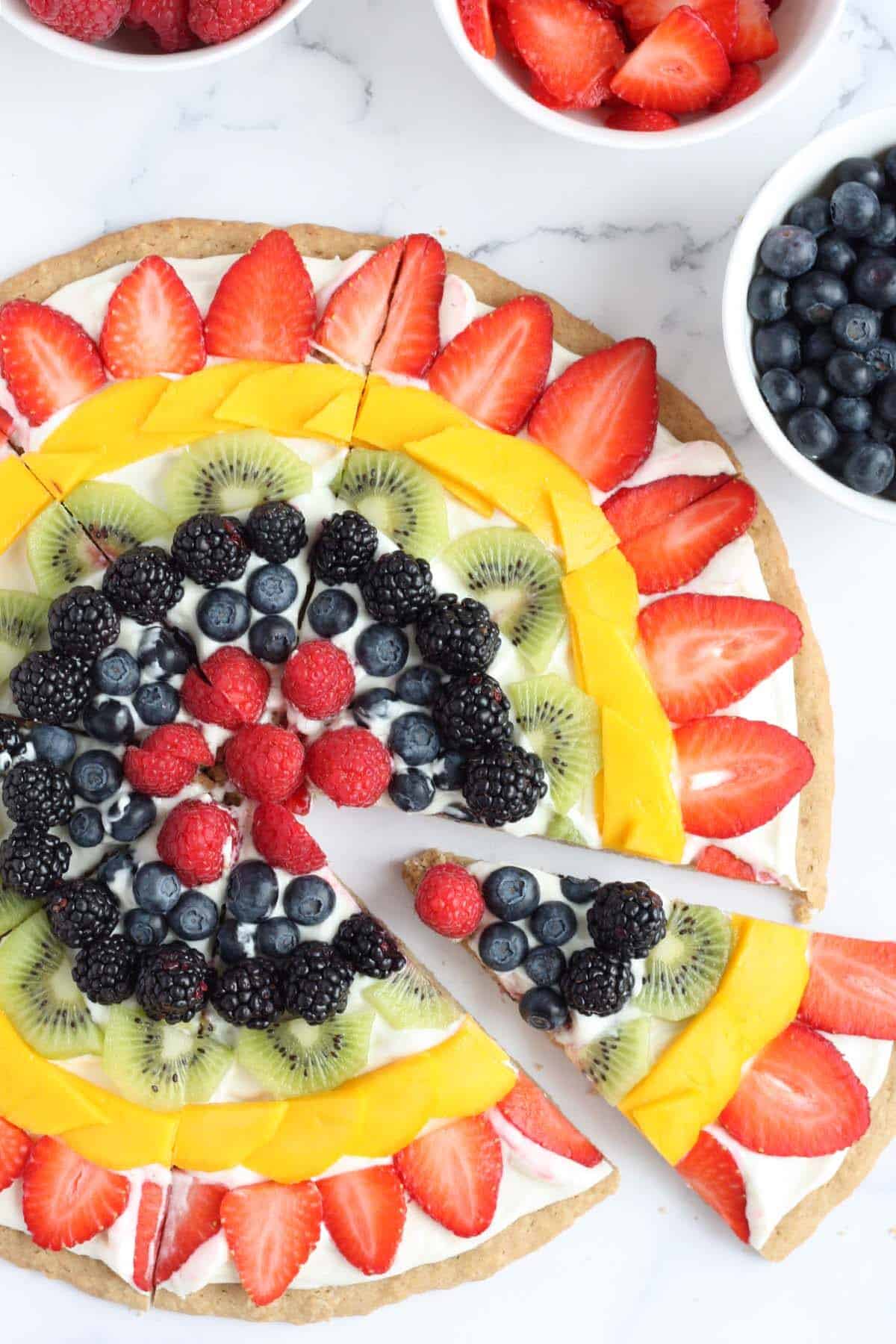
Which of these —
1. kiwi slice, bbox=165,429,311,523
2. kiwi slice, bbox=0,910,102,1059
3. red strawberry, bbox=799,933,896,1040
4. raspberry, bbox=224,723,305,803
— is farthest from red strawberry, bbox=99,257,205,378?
red strawberry, bbox=799,933,896,1040

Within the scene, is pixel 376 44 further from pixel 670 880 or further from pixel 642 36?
pixel 670 880

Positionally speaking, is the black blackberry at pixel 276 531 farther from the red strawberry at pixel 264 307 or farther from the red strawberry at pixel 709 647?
the red strawberry at pixel 709 647

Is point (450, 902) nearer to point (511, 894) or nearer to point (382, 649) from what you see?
point (511, 894)

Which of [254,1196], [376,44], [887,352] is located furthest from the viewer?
[376,44]

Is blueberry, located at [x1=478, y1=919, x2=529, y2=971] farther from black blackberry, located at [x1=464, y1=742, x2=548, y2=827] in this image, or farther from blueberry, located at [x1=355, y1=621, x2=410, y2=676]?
blueberry, located at [x1=355, y1=621, x2=410, y2=676]

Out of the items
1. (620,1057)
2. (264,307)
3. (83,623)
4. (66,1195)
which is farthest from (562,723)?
(66,1195)

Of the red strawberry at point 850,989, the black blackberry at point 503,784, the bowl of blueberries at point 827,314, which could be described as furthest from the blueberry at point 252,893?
the bowl of blueberries at point 827,314

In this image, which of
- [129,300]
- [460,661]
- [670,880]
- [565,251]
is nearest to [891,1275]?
[670,880]
